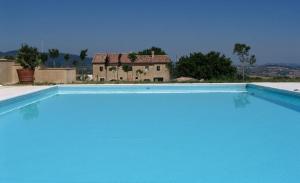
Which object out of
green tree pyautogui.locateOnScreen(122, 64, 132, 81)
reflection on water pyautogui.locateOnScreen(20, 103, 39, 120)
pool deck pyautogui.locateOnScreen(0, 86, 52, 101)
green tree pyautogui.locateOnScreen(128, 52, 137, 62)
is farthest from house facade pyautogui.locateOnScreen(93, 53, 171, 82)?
reflection on water pyautogui.locateOnScreen(20, 103, 39, 120)

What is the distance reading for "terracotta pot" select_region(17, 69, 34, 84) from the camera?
13.3 meters

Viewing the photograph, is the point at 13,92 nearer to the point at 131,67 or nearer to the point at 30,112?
the point at 30,112

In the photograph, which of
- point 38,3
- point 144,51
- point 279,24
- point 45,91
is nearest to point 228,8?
point 279,24

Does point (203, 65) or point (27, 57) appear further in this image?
point (203, 65)

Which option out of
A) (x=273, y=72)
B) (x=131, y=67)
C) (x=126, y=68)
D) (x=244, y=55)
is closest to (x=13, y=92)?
(x=244, y=55)

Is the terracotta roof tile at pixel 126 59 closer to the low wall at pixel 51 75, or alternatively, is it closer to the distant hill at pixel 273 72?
the distant hill at pixel 273 72

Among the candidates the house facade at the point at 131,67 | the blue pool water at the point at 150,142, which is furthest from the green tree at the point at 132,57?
the blue pool water at the point at 150,142

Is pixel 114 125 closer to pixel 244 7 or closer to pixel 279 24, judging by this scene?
pixel 244 7

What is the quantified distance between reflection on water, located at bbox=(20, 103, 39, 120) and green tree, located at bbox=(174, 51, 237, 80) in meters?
38.2

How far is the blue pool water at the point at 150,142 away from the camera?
360cm

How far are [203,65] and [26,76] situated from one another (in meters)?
37.2

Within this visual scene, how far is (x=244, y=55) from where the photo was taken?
63.8ft

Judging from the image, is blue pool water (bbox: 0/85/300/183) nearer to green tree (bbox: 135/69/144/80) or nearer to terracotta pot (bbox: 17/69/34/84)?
terracotta pot (bbox: 17/69/34/84)

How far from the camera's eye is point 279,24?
2762 cm
